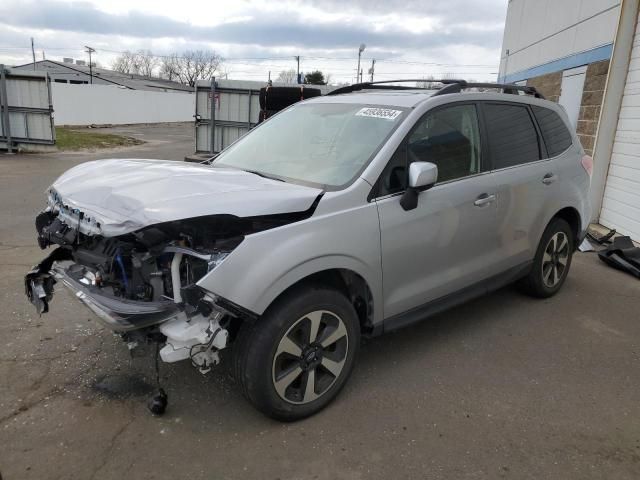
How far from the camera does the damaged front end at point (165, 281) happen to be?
2.56m

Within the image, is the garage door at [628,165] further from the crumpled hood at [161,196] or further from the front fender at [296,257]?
the crumpled hood at [161,196]

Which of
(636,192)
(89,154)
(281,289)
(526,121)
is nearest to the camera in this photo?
(281,289)

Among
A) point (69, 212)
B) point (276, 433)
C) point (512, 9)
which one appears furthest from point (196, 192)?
point (512, 9)

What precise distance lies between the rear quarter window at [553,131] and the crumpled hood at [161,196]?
8.76 ft

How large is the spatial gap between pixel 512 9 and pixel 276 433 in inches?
581

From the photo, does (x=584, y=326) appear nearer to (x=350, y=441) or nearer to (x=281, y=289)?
(x=350, y=441)

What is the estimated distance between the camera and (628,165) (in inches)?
295

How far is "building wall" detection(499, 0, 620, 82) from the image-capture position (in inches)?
325

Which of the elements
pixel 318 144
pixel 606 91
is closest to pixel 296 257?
pixel 318 144

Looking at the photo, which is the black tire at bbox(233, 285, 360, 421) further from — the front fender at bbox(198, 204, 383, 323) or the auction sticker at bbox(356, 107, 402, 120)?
the auction sticker at bbox(356, 107, 402, 120)

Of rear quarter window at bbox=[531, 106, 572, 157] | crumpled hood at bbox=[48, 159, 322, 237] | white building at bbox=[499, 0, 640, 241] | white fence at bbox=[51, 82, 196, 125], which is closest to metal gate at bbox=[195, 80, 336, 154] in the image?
white building at bbox=[499, 0, 640, 241]

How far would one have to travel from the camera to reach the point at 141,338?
273 cm

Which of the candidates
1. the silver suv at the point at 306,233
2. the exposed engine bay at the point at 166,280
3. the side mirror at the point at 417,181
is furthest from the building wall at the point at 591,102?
the exposed engine bay at the point at 166,280

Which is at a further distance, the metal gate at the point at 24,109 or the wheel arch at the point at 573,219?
the metal gate at the point at 24,109
